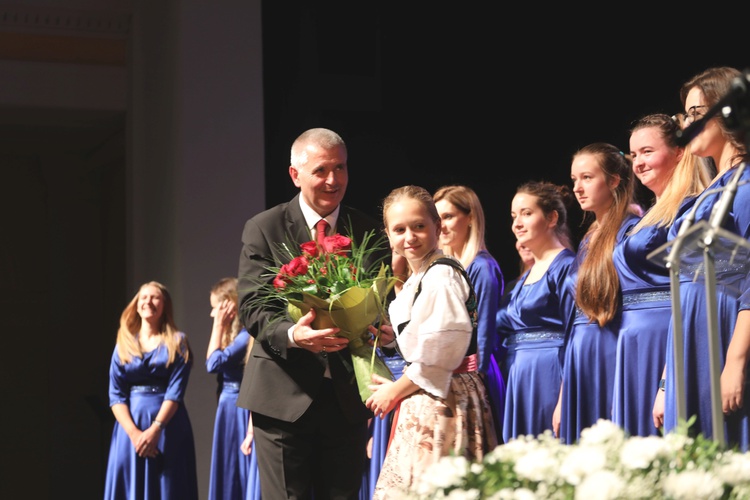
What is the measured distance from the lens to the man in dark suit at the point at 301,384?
2.96 m

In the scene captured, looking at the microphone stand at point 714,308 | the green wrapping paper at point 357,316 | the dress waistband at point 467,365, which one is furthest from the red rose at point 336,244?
the microphone stand at point 714,308

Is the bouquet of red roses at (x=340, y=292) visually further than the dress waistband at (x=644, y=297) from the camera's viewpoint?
No

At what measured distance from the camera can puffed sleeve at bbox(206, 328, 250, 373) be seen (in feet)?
19.4

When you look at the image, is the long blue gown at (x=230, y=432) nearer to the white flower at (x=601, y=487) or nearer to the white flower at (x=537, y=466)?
the white flower at (x=537, y=466)

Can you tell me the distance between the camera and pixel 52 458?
10.4 m

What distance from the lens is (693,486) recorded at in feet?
4.05

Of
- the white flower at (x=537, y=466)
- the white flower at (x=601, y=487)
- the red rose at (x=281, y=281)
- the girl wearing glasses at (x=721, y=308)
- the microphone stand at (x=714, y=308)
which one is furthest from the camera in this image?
the red rose at (x=281, y=281)

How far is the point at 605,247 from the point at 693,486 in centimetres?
242

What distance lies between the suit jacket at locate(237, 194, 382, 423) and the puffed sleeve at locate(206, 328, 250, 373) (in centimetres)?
281

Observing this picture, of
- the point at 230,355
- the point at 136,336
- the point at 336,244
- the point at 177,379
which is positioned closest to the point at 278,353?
the point at 336,244

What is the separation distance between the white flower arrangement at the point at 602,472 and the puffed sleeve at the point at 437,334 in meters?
1.24

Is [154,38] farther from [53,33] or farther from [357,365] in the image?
[357,365]

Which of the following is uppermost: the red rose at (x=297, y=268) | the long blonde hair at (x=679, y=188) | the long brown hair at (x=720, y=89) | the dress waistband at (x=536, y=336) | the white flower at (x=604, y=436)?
the long brown hair at (x=720, y=89)

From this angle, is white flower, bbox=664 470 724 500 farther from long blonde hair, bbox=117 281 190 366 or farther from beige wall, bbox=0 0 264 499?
beige wall, bbox=0 0 264 499
